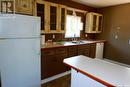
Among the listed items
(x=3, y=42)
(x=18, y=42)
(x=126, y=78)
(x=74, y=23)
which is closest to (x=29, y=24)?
(x=18, y=42)

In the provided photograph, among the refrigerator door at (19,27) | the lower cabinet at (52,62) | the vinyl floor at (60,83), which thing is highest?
the refrigerator door at (19,27)

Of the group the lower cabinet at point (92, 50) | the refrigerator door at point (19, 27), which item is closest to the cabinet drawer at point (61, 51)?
Result: the refrigerator door at point (19, 27)

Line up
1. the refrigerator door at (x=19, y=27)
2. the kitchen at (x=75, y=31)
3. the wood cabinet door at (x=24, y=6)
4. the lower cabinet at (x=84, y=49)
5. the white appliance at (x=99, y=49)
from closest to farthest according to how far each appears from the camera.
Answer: the refrigerator door at (x=19, y=27) → the wood cabinet door at (x=24, y=6) → the kitchen at (x=75, y=31) → the lower cabinet at (x=84, y=49) → the white appliance at (x=99, y=49)

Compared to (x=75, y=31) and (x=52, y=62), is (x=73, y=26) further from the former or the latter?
(x=52, y=62)

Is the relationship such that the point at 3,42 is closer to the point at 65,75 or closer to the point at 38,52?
the point at 38,52

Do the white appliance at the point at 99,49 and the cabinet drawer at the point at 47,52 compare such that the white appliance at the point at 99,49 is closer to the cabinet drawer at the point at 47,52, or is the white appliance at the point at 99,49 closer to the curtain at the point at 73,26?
the curtain at the point at 73,26

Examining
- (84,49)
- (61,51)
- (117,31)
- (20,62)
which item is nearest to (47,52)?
(61,51)

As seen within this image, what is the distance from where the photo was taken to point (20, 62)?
1.89 metres

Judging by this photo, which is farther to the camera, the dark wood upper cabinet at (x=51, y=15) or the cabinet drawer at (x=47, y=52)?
the dark wood upper cabinet at (x=51, y=15)

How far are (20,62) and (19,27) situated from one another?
66cm

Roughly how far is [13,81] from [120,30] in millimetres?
4077

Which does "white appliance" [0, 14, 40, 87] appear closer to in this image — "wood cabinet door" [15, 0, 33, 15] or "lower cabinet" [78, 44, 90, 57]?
"wood cabinet door" [15, 0, 33, 15]

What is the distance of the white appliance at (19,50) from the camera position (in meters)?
1.69

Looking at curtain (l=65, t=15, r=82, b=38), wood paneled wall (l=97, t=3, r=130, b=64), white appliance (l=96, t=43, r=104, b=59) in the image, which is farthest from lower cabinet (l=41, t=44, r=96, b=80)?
wood paneled wall (l=97, t=3, r=130, b=64)
